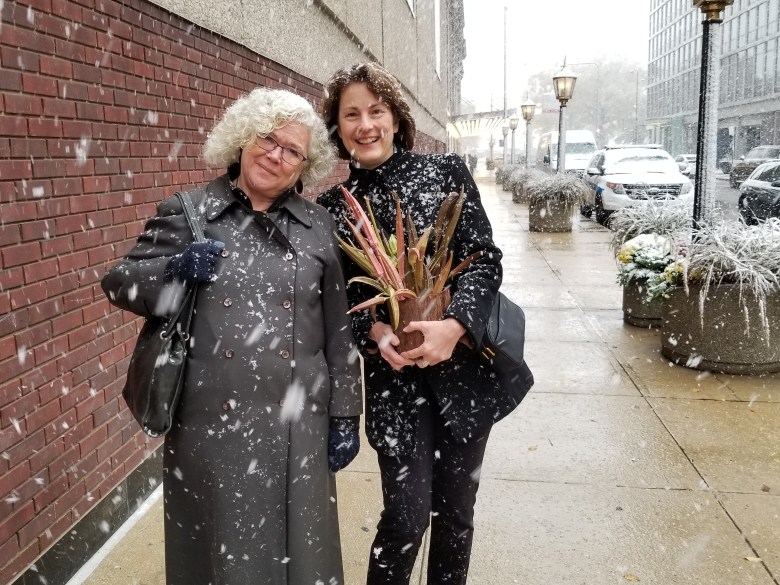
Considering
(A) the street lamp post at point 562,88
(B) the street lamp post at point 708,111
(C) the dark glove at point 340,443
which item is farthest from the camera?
(A) the street lamp post at point 562,88

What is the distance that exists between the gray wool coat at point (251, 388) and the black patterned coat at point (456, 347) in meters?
0.17

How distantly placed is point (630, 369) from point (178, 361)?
4626 mm

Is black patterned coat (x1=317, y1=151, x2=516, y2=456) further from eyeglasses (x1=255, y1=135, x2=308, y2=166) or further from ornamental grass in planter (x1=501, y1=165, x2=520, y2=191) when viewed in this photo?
ornamental grass in planter (x1=501, y1=165, x2=520, y2=191)

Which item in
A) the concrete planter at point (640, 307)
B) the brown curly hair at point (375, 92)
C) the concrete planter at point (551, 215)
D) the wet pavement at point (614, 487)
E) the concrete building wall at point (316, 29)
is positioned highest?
the concrete building wall at point (316, 29)

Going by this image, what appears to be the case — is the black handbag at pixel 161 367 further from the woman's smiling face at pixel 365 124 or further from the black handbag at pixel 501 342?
the black handbag at pixel 501 342

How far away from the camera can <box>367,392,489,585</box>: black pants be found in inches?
93.3

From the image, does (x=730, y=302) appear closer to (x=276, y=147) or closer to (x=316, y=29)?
(x=276, y=147)

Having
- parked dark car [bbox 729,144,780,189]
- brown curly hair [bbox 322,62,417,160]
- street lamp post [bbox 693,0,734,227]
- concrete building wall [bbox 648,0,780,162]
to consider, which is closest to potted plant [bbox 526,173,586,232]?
street lamp post [bbox 693,0,734,227]

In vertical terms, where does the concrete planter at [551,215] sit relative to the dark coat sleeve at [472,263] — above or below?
below

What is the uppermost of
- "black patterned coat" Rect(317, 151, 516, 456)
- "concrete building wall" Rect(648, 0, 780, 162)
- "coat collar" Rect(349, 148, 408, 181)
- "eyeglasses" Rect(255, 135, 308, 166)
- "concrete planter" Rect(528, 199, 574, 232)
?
"concrete building wall" Rect(648, 0, 780, 162)

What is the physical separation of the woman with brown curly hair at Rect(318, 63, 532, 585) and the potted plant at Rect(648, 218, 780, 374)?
3.70 m

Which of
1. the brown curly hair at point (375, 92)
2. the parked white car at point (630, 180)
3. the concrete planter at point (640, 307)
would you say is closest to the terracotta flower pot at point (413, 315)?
the brown curly hair at point (375, 92)

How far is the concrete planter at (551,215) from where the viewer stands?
48.7 feet

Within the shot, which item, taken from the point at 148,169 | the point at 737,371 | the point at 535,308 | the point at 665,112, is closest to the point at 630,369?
the point at 737,371
